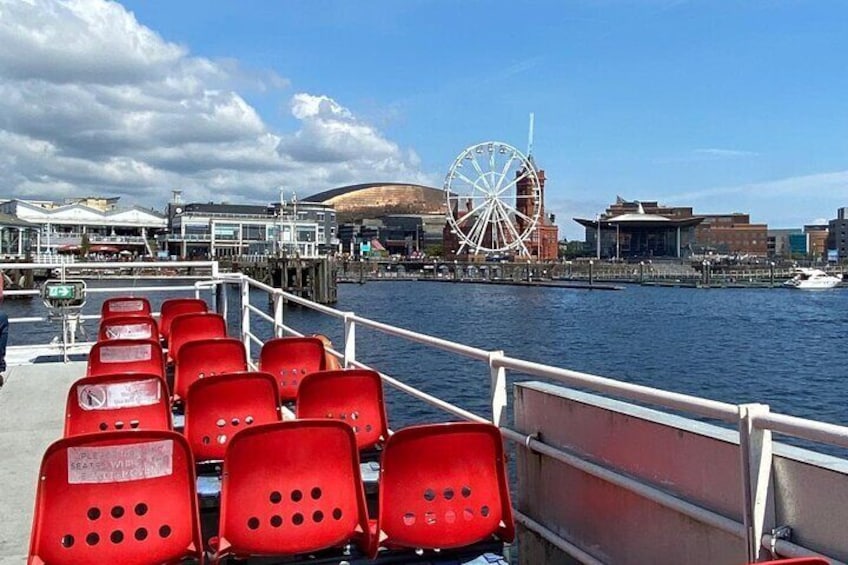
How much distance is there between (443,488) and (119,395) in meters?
2.04

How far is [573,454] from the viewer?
4129 mm

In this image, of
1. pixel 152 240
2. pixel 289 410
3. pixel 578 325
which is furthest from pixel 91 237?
pixel 289 410

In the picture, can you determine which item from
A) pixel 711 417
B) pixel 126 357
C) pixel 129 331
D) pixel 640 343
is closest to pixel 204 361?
pixel 126 357

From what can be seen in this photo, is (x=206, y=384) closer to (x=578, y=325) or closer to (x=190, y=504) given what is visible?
(x=190, y=504)

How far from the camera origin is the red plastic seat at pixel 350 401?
4598mm

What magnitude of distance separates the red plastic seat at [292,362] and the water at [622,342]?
9.74m

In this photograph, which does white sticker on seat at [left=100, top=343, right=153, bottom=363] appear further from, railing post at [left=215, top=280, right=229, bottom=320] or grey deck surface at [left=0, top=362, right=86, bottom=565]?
railing post at [left=215, top=280, right=229, bottom=320]

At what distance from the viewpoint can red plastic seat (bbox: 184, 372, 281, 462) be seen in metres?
4.53

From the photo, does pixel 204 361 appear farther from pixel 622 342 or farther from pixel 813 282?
pixel 813 282

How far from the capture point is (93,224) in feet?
416

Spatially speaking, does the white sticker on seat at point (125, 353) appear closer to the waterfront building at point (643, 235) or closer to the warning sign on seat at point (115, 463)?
the warning sign on seat at point (115, 463)

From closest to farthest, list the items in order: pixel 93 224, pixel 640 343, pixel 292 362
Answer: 1. pixel 292 362
2. pixel 640 343
3. pixel 93 224

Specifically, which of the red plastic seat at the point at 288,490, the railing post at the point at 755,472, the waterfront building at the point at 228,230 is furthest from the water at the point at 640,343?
the waterfront building at the point at 228,230

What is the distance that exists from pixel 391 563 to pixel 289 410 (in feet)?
10.2
